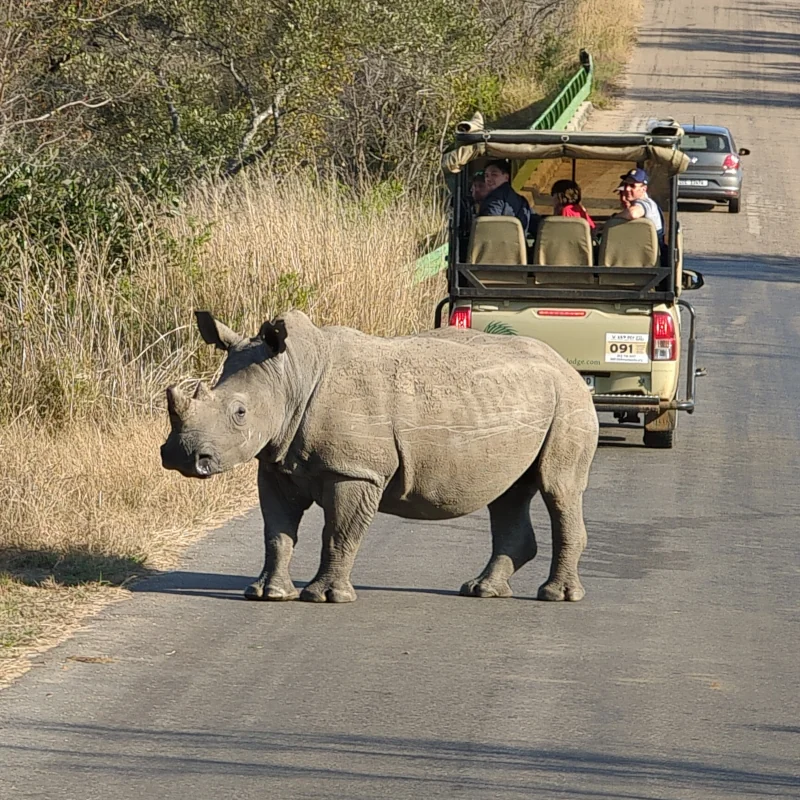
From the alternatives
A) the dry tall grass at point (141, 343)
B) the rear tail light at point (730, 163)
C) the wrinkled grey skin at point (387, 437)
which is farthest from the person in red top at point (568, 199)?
the rear tail light at point (730, 163)

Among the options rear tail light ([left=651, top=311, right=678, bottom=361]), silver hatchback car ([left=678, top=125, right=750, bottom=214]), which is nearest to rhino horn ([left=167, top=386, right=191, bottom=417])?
rear tail light ([left=651, top=311, right=678, bottom=361])

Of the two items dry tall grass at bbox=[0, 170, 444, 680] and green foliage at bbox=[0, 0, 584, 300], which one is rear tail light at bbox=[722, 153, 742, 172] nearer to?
green foliage at bbox=[0, 0, 584, 300]

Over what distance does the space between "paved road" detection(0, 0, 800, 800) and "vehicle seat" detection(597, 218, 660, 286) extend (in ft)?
6.91

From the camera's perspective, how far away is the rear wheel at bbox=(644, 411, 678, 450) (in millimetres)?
14180

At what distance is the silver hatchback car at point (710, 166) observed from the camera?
32500 millimetres

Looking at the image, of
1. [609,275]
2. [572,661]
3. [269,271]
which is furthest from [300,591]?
[269,271]

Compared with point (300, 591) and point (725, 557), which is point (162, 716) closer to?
point (300, 591)

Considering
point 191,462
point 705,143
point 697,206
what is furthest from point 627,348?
point 697,206

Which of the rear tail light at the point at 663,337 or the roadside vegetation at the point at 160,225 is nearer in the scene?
the roadside vegetation at the point at 160,225

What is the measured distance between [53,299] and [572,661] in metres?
8.03

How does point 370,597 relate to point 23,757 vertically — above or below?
below

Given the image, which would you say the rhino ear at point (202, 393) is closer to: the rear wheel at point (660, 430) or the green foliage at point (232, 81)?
the rear wheel at point (660, 430)

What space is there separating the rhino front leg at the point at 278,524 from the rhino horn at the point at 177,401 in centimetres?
87

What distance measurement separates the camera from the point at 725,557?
1024 centimetres
